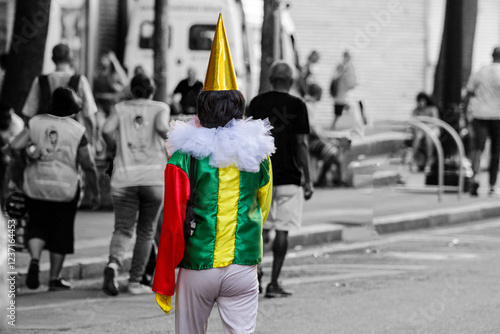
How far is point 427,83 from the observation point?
95.5 ft

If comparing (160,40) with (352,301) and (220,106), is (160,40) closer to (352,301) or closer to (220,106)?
(352,301)

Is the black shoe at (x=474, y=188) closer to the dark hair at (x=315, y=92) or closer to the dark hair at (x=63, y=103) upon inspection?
the dark hair at (x=315, y=92)

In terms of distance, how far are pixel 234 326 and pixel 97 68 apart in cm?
1718

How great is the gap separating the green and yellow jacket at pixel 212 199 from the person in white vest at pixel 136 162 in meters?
3.61

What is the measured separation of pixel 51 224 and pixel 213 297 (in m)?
4.07

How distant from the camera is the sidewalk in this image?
9.87m

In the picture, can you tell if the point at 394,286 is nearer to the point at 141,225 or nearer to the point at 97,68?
the point at 141,225

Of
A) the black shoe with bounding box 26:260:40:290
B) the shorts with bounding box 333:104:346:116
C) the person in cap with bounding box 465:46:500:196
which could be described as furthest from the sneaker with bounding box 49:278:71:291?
the shorts with bounding box 333:104:346:116

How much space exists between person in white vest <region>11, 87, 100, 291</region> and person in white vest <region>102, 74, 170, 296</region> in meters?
0.28

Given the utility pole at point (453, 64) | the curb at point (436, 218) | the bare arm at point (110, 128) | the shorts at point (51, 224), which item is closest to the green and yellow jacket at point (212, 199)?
the bare arm at point (110, 128)

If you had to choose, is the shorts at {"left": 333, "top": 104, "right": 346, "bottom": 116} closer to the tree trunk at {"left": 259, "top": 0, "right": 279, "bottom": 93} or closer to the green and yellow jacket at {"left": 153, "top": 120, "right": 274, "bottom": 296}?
the tree trunk at {"left": 259, "top": 0, "right": 279, "bottom": 93}

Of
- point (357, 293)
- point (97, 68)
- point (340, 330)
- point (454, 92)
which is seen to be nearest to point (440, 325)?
point (340, 330)

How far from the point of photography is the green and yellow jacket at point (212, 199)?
5062mm

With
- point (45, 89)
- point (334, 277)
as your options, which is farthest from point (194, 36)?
point (334, 277)
